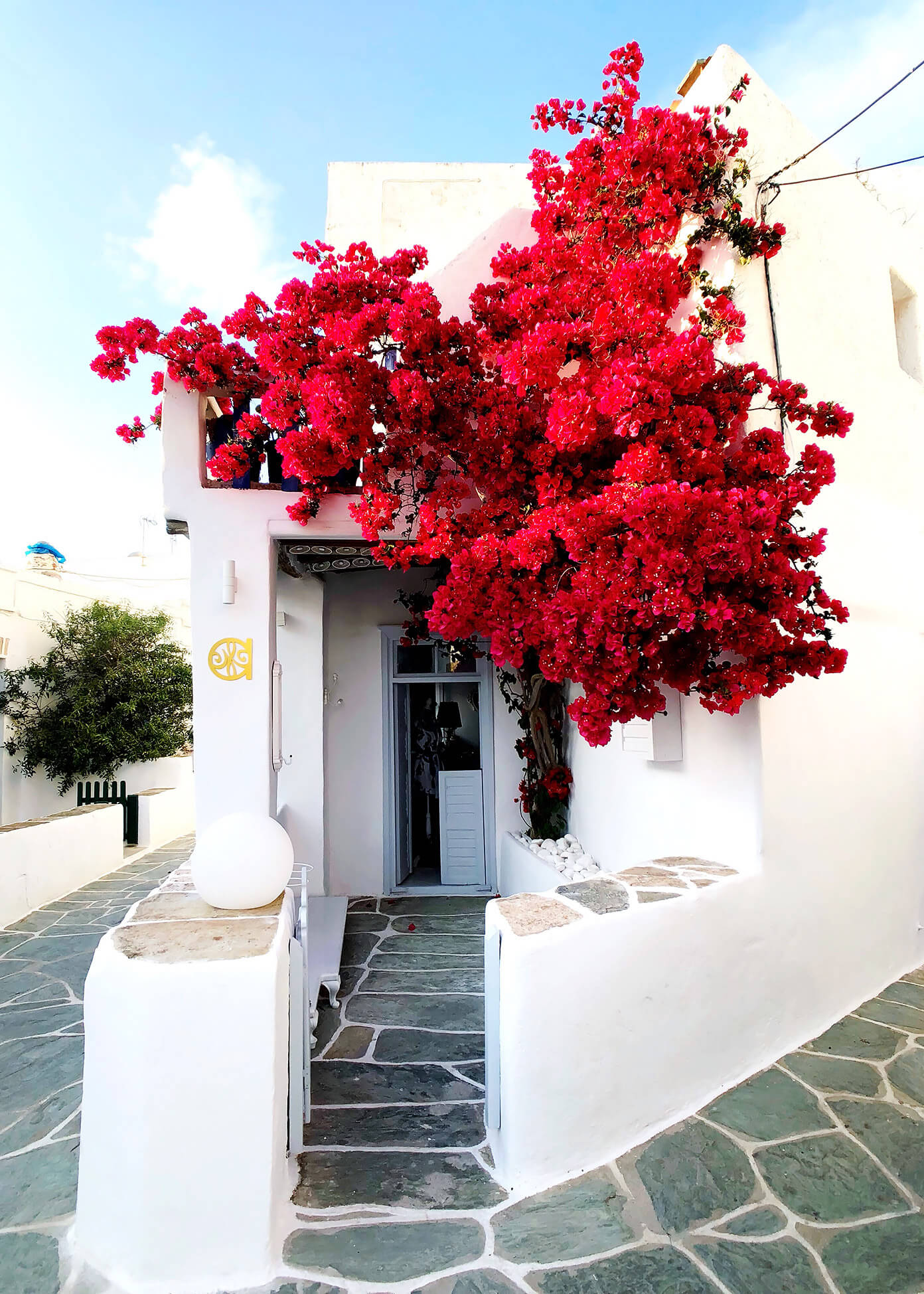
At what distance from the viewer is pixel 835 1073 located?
3.56 meters

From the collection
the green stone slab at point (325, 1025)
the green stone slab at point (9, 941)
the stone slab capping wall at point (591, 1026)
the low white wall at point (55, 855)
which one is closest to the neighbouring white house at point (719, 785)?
the stone slab capping wall at point (591, 1026)

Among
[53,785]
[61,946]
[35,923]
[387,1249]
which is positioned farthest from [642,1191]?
[53,785]

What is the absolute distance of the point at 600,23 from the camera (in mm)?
6090

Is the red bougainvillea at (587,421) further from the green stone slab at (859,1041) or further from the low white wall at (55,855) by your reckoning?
the low white wall at (55,855)

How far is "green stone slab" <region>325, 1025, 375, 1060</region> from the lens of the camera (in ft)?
13.2

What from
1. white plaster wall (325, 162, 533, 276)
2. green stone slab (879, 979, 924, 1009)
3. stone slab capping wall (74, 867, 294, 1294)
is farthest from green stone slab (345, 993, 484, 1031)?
white plaster wall (325, 162, 533, 276)

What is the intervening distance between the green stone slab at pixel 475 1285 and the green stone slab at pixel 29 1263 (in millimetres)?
1179

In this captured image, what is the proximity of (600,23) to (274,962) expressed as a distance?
7.58m

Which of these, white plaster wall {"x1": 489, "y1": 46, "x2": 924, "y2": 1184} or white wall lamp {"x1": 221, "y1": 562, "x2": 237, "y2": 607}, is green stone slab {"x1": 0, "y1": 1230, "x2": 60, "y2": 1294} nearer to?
white plaster wall {"x1": 489, "y1": 46, "x2": 924, "y2": 1184}

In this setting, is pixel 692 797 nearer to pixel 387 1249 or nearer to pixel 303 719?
pixel 387 1249

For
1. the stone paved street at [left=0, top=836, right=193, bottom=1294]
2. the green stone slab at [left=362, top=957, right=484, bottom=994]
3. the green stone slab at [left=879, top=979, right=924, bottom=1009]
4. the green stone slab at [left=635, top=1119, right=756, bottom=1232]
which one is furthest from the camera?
the green stone slab at [left=362, top=957, right=484, bottom=994]

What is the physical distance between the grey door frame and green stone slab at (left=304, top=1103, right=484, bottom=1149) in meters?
3.84

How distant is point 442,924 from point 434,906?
1.85 feet

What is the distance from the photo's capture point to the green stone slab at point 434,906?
669 centimetres
